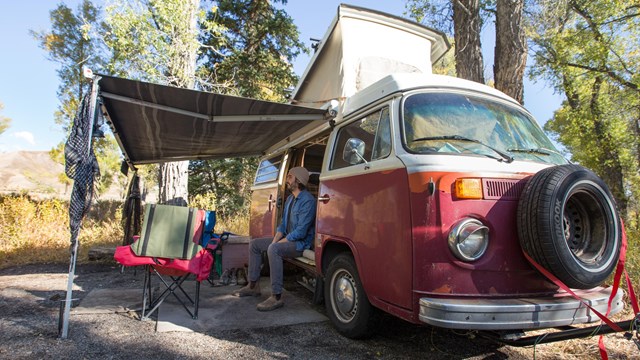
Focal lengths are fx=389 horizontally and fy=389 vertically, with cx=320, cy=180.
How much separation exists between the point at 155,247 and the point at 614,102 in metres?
18.8

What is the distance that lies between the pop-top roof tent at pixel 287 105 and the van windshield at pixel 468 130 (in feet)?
4.88

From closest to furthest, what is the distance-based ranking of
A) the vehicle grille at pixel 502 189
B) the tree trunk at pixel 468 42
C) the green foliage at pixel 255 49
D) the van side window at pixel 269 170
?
the vehicle grille at pixel 502 189, the van side window at pixel 269 170, the tree trunk at pixel 468 42, the green foliage at pixel 255 49

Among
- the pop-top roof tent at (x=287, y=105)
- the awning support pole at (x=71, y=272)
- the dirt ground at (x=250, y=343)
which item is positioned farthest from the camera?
the pop-top roof tent at (x=287, y=105)

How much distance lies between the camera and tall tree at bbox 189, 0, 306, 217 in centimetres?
1416

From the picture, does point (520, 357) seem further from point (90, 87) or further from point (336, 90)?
point (90, 87)

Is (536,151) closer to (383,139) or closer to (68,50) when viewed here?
(383,139)

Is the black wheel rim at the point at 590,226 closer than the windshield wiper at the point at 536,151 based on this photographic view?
Yes

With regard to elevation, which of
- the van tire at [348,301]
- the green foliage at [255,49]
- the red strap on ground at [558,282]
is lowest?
the van tire at [348,301]

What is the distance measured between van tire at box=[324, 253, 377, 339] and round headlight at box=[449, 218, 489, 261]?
107 centimetres

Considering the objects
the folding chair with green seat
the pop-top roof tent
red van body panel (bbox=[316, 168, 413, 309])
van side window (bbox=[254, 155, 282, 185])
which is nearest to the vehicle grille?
red van body panel (bbox=[316, 168, 413, 309])

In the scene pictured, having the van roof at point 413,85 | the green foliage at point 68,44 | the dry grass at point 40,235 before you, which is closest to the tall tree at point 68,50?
the green foliage at point 68,44

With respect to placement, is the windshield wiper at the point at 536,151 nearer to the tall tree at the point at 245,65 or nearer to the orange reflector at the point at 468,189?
the orange reflector at the point at 468,189

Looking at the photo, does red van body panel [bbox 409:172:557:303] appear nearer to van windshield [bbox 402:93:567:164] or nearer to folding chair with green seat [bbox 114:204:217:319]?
van windshield [bbox 402:93:567:164]

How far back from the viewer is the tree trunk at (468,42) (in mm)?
7562
